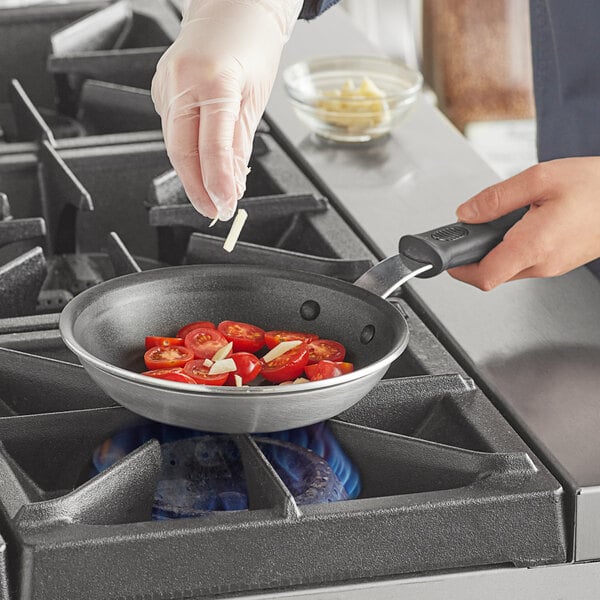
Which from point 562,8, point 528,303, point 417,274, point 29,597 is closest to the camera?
point 29,597

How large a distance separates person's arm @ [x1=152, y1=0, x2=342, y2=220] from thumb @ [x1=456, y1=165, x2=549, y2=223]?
230mm

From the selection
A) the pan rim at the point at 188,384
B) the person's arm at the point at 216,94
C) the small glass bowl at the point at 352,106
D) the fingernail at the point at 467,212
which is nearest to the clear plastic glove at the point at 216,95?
the person's arm at the point at 216,94

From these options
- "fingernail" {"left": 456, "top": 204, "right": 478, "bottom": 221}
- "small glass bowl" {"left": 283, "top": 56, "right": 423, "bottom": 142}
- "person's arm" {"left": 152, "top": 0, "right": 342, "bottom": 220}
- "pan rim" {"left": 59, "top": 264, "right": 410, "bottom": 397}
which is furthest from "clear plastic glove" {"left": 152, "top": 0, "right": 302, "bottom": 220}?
"small glass bowl" {"left": 283, "top": 56, "right": 423, "bottom": 142}

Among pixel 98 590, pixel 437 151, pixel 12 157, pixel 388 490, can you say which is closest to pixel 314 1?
pixel 437 151

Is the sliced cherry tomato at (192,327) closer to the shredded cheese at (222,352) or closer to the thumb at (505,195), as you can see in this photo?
the shredded cheese at (222,352)

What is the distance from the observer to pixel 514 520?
35.8 inches

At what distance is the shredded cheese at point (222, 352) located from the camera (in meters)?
1.02

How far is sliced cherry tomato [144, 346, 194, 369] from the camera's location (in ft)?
3.36

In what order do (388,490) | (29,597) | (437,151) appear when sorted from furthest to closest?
1. (437,151)
2. (388,490)
3. (29,597)

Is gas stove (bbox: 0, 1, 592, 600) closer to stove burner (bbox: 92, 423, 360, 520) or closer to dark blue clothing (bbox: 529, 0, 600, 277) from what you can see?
stove burner (bbox: 92, 423, 360, 520)

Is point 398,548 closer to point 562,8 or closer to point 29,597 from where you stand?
point 29,597

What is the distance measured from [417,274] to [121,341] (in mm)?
282

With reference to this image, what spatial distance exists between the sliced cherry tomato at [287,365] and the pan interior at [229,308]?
7 centimetres

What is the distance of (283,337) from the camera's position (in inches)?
42.8
